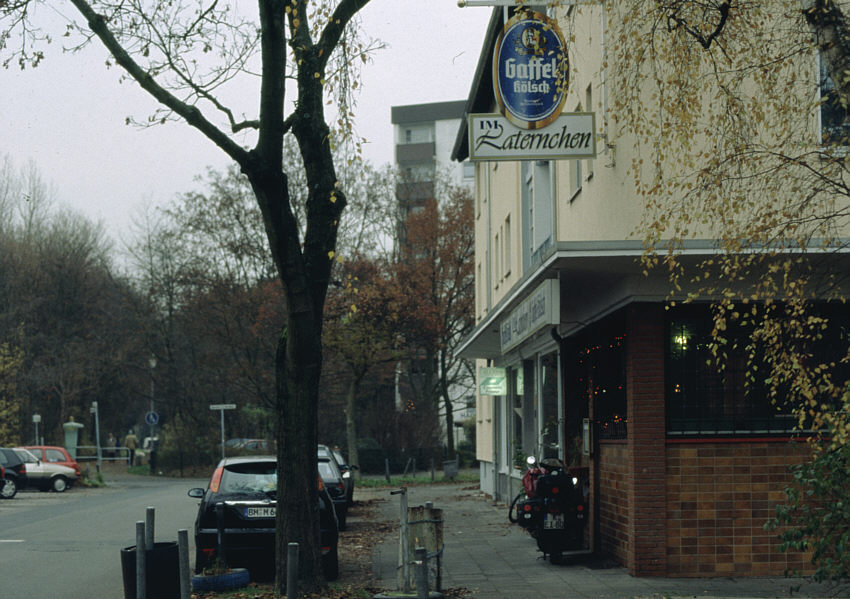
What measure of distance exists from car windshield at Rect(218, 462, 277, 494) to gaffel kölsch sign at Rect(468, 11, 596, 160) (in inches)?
190

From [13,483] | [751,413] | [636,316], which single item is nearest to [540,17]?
[636,316]

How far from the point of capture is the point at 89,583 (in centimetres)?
1298

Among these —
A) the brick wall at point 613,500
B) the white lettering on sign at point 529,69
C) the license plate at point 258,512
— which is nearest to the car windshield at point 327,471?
the brick wall at point 613,500

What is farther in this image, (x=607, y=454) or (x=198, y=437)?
(x=198, y=437)

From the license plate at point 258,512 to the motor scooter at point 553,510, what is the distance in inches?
133

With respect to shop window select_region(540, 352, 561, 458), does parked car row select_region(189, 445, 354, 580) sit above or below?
below

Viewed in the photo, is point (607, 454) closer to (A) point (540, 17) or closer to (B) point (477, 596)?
(B) point (477, 596)

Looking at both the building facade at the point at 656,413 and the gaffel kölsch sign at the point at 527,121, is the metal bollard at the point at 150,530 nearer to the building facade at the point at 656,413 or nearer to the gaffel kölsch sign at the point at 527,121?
the building facade at the point at 656,413

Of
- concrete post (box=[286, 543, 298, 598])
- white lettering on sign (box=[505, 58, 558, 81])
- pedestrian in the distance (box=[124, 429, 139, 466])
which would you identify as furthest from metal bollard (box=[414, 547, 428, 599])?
pedestrian in the distance (box=[124, 429, 139, 466])

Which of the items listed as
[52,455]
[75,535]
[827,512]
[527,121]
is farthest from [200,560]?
[52,455]

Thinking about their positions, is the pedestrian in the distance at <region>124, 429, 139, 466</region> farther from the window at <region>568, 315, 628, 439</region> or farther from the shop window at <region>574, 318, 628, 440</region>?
the shop window at <region>574, 318, 628, 440</region>

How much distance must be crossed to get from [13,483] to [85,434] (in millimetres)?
24363

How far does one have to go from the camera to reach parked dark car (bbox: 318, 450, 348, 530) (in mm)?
A: 19125

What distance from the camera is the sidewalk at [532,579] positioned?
11000 millimetres
